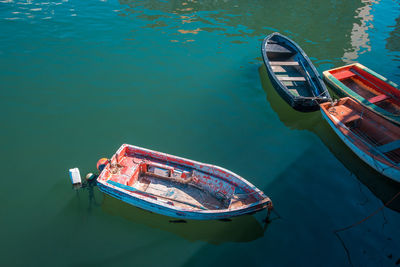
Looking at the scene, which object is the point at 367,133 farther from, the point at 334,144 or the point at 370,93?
the point at 370,93

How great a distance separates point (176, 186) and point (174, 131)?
155 inches

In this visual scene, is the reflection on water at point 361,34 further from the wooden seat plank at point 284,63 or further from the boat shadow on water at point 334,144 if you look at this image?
the boat shadow on water at point 334,144

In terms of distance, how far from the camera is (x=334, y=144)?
14656mm

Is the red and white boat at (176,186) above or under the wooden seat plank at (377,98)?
under

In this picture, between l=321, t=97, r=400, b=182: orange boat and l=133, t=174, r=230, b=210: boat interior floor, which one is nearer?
l=133, t=174, r=230, b=210: boat interior floor

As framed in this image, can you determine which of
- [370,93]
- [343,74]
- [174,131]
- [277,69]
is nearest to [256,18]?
[277,69]

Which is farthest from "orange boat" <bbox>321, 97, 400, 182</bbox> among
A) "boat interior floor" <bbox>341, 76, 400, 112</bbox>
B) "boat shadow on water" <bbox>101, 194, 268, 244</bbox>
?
"boat shadow on water" <bbox>101, 194, 268, 244</bbox>

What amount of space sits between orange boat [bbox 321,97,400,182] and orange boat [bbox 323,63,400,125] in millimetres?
550

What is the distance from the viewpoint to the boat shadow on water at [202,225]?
10570 mm

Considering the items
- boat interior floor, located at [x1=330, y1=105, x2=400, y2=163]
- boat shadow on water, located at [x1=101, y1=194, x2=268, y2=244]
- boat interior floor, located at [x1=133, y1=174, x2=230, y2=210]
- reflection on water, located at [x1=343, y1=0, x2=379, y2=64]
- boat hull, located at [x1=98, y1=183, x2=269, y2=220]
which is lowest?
boat shadow on water, located at [x1=101, y1=194, x2=268, y2=244]

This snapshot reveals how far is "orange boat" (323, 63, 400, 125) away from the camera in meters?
15.8

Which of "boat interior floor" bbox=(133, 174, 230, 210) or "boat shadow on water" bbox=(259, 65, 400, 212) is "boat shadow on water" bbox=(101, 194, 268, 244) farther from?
"boat shadow on water" bbox=(259, 65, 400, 212)

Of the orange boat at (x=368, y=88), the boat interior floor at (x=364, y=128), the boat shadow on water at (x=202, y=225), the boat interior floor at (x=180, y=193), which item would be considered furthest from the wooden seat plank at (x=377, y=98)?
the boat interior floor at (x=180, y=193)

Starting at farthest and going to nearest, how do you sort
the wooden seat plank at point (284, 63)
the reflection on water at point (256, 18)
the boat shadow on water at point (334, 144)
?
the reflection on water at point (256, 18), the wooden seat plank at point (284, 63), the boat shadow on water at point (334, 144)
